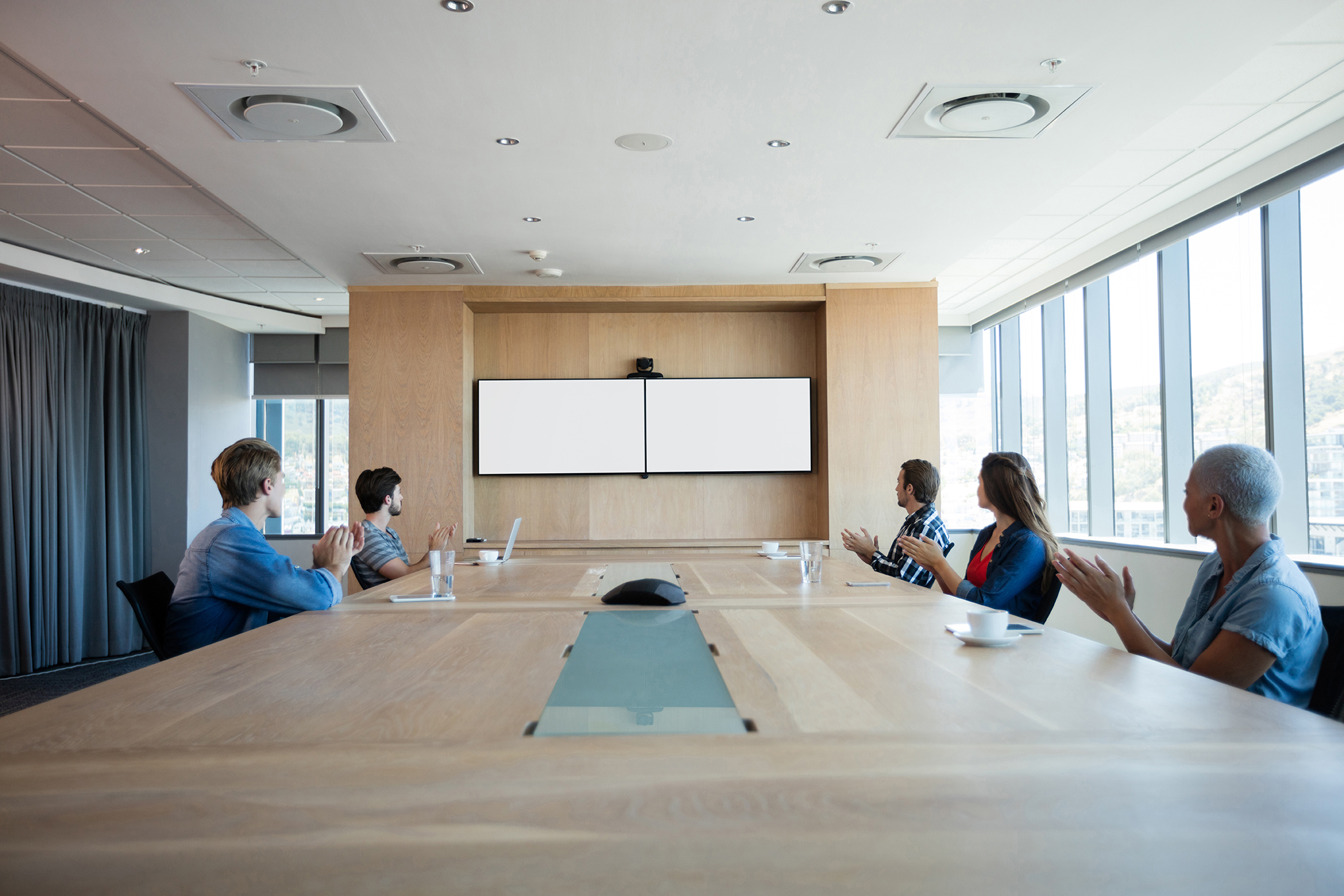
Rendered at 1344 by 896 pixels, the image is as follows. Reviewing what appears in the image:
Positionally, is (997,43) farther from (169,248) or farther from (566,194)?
(169,248)

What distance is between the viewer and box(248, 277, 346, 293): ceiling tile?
6.43m

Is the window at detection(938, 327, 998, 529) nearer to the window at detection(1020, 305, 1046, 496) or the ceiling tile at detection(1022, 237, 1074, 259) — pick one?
the window at detection(1020, 305, 1046, 496)

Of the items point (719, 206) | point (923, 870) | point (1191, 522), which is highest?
point (719, 206)

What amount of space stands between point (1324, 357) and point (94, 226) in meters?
6.66

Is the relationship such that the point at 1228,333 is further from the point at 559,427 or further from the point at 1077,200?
the point at 559,427

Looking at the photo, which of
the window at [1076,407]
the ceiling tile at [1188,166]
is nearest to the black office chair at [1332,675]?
the ceiling tile at [1188,166]

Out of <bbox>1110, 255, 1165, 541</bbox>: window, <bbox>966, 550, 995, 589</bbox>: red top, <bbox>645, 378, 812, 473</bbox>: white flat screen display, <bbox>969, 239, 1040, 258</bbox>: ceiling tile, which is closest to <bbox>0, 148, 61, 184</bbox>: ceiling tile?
<bbox>645, 378, 812, 473</bbox>: white flat screen display

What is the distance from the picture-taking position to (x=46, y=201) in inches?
181

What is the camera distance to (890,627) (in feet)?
6.22

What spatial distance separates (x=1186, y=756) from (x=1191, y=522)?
1.19 meters

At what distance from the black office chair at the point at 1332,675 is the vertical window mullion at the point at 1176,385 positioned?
363 centimetres

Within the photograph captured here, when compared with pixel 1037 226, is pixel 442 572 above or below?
below

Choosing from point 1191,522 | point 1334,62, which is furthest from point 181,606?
point 1334,62

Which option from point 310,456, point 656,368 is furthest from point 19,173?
point 310,456
